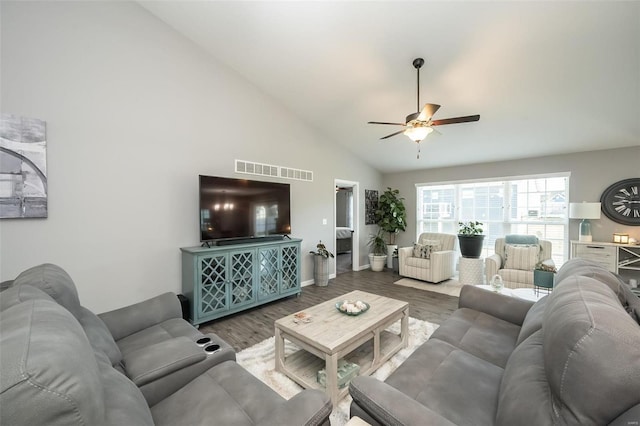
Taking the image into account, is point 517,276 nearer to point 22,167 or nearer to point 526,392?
point 526,392


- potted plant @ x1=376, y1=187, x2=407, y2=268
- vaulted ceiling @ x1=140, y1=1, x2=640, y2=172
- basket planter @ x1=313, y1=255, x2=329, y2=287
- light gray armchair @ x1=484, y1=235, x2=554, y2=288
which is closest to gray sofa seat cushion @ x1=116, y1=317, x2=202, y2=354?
basket planter @ x1=313, y1=255, x2=329, y2=287

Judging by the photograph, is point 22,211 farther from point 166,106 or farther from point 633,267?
point 633,267

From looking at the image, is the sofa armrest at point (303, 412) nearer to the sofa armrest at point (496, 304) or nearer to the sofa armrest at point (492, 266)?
the sofa armrest at point (496, 304)

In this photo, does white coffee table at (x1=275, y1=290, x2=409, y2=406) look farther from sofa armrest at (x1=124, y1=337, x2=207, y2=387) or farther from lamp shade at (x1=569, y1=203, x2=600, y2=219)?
lamp shade at (x1=569, y1=203, x2=600, y2=219)

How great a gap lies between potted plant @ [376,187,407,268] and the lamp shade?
290 centimetres

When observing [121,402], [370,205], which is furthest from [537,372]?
[370,205]

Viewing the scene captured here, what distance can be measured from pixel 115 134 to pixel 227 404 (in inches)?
117

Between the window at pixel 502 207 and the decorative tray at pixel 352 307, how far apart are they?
13.8ft

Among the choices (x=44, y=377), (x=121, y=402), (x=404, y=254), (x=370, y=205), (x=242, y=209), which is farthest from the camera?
(x=370, y=205)

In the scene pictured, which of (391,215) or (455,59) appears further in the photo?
(391,215)

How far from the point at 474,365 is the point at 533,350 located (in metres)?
0.40

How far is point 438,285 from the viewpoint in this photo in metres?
4.70

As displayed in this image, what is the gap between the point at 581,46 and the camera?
7.95ft

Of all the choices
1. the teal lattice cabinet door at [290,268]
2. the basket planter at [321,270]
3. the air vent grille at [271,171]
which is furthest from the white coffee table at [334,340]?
the air vent grille at [271,171]
